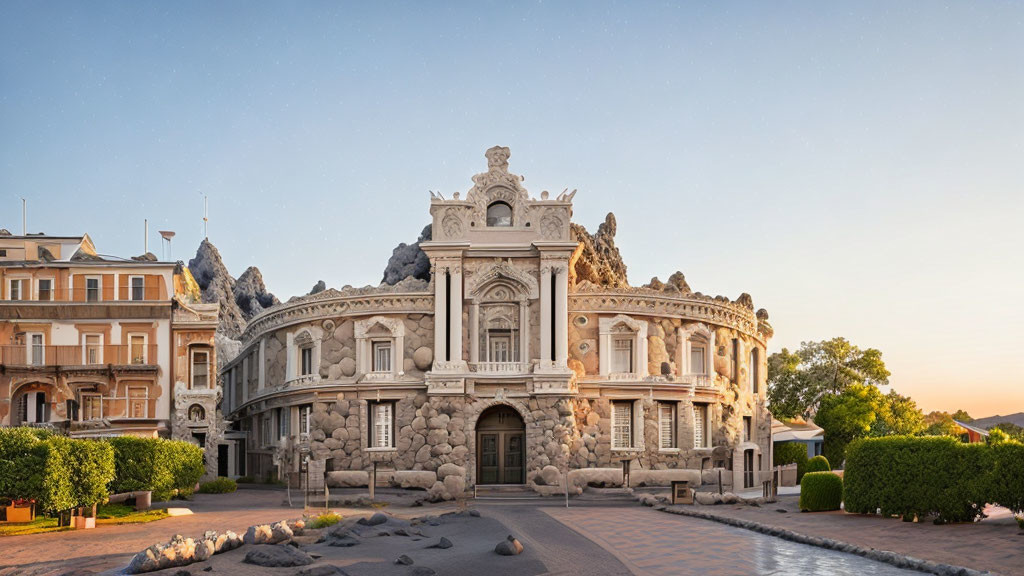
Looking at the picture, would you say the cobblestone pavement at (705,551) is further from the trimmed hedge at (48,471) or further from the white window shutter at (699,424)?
the white window shutter at (699,424)

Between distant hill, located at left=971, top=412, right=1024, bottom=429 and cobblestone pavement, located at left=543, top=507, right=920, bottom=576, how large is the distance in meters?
89.6

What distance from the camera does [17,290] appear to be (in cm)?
4975

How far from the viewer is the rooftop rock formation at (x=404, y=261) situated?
8394 centimetres

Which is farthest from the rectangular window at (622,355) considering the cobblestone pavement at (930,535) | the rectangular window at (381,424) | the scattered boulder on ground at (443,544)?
the scattered boulder on ground at (443,544)

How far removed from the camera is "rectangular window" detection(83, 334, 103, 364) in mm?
48906

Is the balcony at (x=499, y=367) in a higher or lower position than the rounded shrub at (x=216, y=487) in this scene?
higher

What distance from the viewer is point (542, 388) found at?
4672 cm

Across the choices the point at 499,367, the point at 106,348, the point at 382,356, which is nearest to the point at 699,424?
the point at 499,367

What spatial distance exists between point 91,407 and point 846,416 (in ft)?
164

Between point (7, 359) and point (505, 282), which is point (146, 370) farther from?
point (505, 282)

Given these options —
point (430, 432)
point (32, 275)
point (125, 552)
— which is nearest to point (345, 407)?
point (430, 432)

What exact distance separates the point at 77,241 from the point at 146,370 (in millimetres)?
9441

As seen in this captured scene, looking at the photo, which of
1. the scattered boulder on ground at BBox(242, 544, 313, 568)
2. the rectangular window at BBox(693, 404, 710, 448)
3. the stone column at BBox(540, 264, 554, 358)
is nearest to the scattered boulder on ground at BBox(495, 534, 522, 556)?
the scattered boulder on ground at BBox(242, 544, 313, 568)

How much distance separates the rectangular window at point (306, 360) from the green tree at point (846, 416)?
1547 inches
